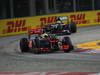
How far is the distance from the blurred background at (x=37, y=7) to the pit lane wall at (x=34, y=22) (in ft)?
22.1

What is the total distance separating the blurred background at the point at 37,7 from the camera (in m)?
32.7

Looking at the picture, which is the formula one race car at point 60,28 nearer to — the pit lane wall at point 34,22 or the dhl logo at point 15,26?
the pit lane wall at point 34,22

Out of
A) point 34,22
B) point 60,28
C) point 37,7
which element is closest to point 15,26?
point 34,22

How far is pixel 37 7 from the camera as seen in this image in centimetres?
3466

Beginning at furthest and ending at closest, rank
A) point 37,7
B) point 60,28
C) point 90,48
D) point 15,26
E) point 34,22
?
point 37,7 < point 34,22 < point 15,26 < point 60,28 < point 90,48

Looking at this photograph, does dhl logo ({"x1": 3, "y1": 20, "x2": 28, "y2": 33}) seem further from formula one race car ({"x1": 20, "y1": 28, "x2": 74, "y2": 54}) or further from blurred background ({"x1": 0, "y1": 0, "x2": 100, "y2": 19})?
formula one race car ({"x1": 20, "y1": 28, "x2": 74, "y2": 54})

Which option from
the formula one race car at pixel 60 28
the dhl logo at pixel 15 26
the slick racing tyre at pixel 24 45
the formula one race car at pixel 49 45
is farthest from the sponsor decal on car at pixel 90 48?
the dhl logo at pixel 15 26

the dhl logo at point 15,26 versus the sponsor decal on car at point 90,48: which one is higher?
the dhl logo at point 15,26

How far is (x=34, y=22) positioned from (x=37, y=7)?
8987 mm

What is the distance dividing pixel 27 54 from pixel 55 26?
283 inches

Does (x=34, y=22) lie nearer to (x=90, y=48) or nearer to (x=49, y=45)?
(x=90, y=48)

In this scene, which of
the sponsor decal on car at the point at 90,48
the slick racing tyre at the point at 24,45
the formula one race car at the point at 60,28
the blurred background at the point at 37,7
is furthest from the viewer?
the blurred background at the point at 37,7

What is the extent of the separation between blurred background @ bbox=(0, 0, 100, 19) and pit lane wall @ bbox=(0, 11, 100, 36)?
6735 mm

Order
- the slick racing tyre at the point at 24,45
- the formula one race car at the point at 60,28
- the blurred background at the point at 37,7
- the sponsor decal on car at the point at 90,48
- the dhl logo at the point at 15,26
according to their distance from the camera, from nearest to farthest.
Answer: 1. the sponsor decal on car at the point at 90,48
2. the slick racing tyre at the point at 24,45
3. the formula one race car at the point at 60,28
4. the dhl logo at the point at 15,26
5. the blurred background at the point at 37,7
